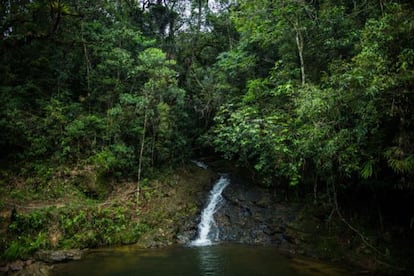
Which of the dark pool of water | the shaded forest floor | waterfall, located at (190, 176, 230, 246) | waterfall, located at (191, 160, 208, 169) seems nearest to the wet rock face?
waterfall, located at (190, 176, 230, 246)

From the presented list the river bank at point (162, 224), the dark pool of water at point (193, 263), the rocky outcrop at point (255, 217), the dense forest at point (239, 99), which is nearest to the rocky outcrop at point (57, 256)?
the river bank at point (162, 224)

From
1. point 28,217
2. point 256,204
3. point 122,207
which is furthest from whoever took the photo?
point 256,204

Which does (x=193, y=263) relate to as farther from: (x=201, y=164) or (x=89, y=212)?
(x=201, y=164)

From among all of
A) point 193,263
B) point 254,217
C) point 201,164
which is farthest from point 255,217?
point 201,164

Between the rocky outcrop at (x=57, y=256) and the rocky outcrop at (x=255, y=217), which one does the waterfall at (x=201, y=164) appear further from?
the rocky outcrop at (x=57, y=256)

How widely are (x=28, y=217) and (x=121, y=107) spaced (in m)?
6.96

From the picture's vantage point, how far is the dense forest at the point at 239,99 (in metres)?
6.79

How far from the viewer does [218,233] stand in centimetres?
1234

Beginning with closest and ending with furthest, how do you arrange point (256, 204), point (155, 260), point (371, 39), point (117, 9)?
point (371, 39), point (155, 260), point (256, 204), point (117, 9)

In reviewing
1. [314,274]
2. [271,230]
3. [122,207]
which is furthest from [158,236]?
[314,274]

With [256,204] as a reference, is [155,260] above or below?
below

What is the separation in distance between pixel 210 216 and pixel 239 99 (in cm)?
639

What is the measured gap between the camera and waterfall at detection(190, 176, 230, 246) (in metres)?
12.0

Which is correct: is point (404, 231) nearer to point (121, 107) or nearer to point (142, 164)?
point (142, 164)
